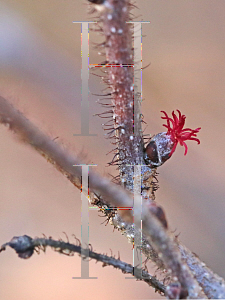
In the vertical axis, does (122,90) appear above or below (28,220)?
above

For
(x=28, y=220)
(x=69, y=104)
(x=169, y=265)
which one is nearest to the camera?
(x=169, y=265)

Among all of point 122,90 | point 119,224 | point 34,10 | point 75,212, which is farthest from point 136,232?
point 34,10

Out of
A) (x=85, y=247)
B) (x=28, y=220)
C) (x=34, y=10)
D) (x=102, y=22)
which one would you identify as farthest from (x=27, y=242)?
(x=34, y=10)

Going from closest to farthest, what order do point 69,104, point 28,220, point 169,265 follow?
point 169,265 < point 28,220 < point 69,104

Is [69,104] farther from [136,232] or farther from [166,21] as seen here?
[136,232]

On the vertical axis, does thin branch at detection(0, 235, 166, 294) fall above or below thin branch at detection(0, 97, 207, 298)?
below

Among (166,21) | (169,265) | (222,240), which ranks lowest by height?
(222,240)

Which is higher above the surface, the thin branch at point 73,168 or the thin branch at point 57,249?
the thin branch at point 73,168

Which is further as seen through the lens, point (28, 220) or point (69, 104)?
point (69, 104)

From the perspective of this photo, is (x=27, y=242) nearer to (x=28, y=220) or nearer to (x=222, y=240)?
(x=28, y=220)

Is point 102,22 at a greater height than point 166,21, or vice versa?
point 166,21
